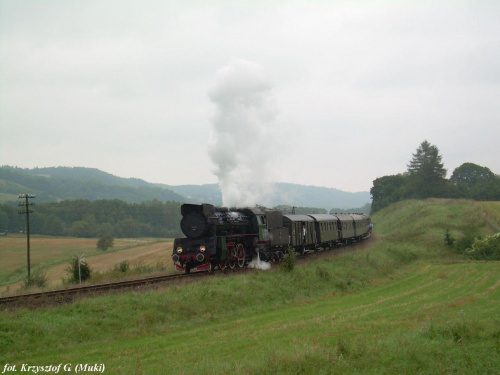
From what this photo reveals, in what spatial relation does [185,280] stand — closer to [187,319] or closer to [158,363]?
[187,319]

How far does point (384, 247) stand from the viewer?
41.5 metres

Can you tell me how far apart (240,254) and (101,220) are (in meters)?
76.3

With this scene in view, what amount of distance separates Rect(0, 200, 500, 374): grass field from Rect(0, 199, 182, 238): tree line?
240 feet

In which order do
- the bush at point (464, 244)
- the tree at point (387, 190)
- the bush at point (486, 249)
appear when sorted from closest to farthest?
the bush at point (486, 249) < the bush at point (464, 244) < the tree at point (387, 190)

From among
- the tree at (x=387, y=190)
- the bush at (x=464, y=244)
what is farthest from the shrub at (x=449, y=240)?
the tree at (x=387, y=190)

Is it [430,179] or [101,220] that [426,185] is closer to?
[430,179]

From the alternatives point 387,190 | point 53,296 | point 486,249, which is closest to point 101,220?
point 387,190

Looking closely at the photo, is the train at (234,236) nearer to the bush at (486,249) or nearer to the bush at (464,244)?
the bush at (486,249)

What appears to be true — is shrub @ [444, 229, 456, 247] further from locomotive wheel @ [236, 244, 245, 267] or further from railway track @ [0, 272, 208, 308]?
railway track @ [0, 272, 208, 308]

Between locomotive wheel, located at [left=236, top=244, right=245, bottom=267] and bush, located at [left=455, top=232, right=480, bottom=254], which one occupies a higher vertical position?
locomotive wheel, located at [left=236, top=244, right=245, bottom=267]

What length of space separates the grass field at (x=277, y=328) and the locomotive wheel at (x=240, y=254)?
247 cm

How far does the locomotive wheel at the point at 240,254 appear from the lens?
81.7 feet

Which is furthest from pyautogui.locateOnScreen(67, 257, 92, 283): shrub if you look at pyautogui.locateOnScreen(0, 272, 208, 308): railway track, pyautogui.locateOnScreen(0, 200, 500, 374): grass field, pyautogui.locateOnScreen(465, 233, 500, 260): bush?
pyautogui.locateOnScreen(465, 233, 500, 260): bush

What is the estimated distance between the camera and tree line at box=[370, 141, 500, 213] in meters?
84.6
